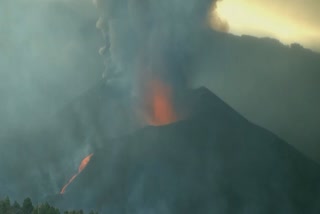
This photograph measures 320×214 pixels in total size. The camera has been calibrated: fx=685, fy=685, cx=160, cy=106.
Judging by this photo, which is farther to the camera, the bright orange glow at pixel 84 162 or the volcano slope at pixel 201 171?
the bright orange glow at pixel 84 162

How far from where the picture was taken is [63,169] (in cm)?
10550

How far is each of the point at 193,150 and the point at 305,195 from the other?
19522mm

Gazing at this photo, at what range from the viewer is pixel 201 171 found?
91500mm

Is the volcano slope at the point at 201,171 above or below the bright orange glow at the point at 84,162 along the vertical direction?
below

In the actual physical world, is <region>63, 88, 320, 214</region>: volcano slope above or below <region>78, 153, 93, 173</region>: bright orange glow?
below

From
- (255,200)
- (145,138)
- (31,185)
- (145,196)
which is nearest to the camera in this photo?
(145,196)

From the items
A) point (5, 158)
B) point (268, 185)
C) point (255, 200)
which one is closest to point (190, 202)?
point (255, 200)

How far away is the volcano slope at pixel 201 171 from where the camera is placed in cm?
8350

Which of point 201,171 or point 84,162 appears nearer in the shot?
point 201,171

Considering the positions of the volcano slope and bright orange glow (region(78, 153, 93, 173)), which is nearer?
the volcano slope

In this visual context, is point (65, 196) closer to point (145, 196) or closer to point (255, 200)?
point (145, 196)

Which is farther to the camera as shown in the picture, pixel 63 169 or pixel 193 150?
pixel 63 169

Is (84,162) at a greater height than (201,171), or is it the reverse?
(84,162)

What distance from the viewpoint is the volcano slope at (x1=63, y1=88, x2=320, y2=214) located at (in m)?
83.5
